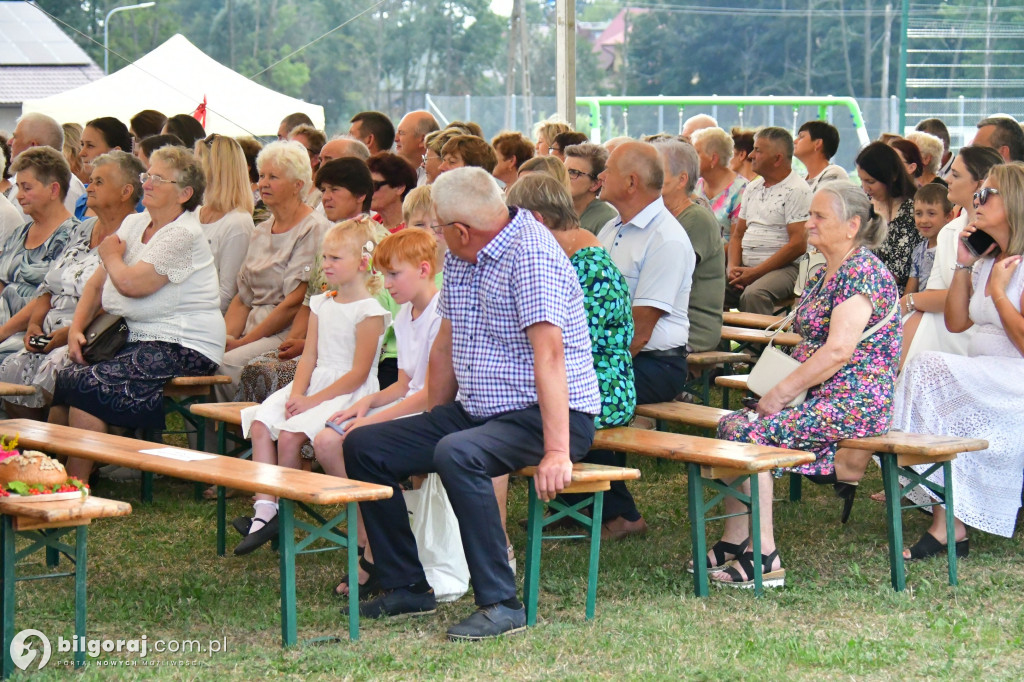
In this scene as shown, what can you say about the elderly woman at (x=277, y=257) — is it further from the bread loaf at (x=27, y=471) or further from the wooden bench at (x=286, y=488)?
the bread loaf at (x=27, y=471)

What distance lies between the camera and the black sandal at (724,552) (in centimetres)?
438

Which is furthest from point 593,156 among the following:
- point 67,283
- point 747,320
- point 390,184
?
point 67,283

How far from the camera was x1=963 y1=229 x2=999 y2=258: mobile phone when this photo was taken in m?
4.75

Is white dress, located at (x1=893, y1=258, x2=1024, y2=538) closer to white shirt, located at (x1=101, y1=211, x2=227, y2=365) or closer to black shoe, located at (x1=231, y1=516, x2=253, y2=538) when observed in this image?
black shoe, located at (x1=231, y1=516, x2=253, y2=538)

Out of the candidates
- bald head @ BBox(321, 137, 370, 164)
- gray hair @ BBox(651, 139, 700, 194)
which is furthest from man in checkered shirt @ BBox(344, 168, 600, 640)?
bald head @ BBox(321, 137, 370, 164)

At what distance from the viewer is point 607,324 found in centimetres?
425

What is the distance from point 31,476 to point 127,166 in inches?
107

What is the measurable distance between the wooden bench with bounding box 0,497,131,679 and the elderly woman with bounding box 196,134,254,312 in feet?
8.99

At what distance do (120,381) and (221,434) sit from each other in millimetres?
471

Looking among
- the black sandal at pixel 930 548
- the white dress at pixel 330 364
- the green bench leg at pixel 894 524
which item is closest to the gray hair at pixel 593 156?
the white dress at pixel 330 364

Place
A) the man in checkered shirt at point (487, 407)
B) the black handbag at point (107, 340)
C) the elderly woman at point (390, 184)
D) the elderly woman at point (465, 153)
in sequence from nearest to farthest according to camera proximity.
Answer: the man in checkered shirt at point (487, 407) → the black handbag at point (107, 340) → the elderly woman at point (390, 184) → the elderly woman at point (465, 153)

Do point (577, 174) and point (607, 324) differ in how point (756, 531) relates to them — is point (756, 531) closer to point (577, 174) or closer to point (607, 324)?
point (607, 324)

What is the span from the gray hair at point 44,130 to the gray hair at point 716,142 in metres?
4.01

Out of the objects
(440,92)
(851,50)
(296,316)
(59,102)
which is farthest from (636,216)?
(440,92)
